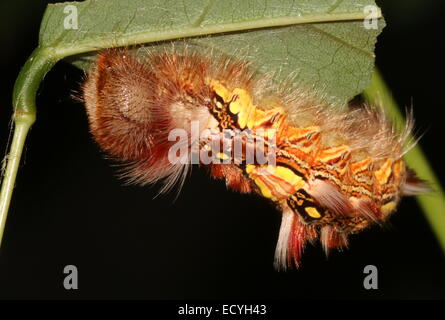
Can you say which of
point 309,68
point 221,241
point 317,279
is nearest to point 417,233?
point 317,279

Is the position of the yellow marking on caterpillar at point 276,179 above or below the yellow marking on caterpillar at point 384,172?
below

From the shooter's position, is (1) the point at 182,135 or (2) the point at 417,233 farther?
(2) the point at 417,233

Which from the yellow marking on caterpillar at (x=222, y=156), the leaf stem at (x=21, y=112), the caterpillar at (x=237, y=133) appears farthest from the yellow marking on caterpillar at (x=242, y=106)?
the leaf stem at (x=21, y=112)

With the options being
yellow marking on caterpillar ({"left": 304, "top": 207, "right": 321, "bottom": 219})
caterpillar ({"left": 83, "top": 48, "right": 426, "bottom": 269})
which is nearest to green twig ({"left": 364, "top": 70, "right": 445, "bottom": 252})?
caterpillar ({"left": 83, "top": 48, "right": 426, "bottom": 269})

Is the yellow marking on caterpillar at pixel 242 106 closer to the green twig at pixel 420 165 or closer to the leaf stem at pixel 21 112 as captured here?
the green twig at pixel 420 165

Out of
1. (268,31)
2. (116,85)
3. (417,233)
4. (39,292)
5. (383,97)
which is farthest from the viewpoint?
(417,233)

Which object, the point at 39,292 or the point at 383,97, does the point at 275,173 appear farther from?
the point at 39,292
